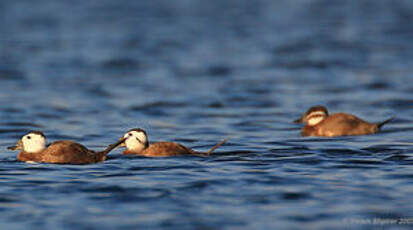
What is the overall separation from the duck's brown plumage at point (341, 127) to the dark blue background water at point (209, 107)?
388mm

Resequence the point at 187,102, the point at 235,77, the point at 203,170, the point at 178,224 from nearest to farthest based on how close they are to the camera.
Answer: the point at 178,224 → the point at 203,170 → the point at 187,102 → the point at 235,77

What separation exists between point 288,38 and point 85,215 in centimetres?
2455

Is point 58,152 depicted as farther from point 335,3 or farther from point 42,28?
point 335,3

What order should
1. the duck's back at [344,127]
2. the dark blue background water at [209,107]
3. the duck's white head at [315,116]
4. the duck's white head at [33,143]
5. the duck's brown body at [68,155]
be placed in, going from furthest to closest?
the duck's white head at [315,116], the duck's back at [344,127], the duck's white head at [33,143], the duck's brown body at [68,155], the dark blue background water at [209,107]

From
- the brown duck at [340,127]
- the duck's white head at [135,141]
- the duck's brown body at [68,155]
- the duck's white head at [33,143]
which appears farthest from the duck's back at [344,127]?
the duck's white head at [33,143]

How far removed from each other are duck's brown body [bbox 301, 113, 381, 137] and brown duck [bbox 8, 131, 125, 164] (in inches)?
170

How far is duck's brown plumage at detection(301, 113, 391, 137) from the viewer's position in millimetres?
16391

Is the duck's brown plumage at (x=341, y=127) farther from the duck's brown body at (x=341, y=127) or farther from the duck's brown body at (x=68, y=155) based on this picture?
the duck's brown body at (x=68, y=155)

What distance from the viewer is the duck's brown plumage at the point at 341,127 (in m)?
16.4

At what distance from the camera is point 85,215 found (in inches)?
404

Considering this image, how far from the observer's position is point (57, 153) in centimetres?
1353

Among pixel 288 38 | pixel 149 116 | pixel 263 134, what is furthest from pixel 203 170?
pixel 288 38

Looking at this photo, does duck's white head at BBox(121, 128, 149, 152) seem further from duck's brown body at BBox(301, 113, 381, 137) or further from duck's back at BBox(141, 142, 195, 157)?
duck's brown body at BBox(301, 113, 381, 137)

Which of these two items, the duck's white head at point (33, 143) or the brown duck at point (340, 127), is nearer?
the duck's white head at point (33, 143)
